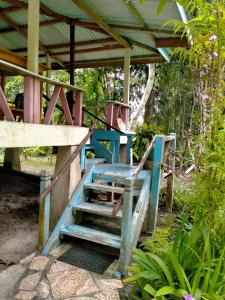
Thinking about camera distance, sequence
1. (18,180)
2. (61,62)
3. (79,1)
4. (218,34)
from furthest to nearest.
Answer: (61,62) < (18,180) < (79,1) < (218,34)

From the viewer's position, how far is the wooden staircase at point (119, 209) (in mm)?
3217

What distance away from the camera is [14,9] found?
5.43m

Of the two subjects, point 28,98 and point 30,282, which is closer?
point 30,282

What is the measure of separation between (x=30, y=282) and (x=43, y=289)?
199 millimetres

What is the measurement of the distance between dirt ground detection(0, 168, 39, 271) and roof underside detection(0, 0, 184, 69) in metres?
3.63

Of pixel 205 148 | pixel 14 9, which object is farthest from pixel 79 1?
pixel 205 148

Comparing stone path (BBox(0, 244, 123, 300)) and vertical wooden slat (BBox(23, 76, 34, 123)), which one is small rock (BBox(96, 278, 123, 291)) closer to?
stone path (BBox(0, 244, 123, 300))

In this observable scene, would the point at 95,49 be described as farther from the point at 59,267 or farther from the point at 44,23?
the point at 59,267

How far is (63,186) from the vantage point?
13.8 feet

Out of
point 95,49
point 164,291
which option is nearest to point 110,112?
point 95,49

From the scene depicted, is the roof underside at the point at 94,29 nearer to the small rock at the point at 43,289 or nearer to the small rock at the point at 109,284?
the small rock at the point at 109,284

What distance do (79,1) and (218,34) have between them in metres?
3.44

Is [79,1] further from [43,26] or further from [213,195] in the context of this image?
[213,195]

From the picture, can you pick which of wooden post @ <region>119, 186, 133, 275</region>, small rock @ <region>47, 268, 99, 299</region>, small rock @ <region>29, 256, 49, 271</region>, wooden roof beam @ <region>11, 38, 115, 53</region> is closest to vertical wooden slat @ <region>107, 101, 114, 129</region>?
wooden roof beam @ <region>11, 38, 115, 53</region>
